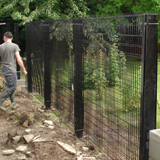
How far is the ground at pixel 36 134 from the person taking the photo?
453 centimetres

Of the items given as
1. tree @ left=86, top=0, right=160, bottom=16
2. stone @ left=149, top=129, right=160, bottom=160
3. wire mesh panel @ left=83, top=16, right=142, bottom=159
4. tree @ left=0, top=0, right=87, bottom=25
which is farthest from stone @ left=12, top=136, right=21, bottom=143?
tree @ left=86, top=0, right=160, bottom=16

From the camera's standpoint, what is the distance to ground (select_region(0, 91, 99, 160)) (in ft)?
14.9

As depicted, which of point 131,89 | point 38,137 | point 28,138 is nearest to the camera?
point 131,89

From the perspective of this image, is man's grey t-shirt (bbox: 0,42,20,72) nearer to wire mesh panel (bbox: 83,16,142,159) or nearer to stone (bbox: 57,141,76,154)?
wire mesh panel (bbox: 83,16,142,159)

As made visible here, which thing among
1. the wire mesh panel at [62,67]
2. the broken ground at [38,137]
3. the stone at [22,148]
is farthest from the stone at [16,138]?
the wire mesh panel at [62,67]

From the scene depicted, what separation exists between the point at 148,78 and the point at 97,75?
2.22m

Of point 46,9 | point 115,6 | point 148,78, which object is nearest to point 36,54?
point 148,78

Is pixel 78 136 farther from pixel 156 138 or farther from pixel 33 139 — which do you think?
pixel 156 138

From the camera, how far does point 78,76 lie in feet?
Answer: 17.4

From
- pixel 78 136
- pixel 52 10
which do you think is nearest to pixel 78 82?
pixel 78 136

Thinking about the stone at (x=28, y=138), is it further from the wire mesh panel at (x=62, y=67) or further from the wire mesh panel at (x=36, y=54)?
the wire mesh panel at (x=36, y=54)

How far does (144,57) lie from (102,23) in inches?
51.2

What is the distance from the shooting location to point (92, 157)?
461cm

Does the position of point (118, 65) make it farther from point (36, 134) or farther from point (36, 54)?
point (36, 54)
